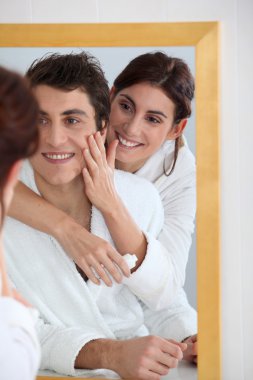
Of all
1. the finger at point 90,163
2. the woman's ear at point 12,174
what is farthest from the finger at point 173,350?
the woman's ear at point 12,174

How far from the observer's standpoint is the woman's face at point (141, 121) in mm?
1853

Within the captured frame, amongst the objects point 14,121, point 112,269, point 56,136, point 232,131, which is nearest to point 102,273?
point 112,269

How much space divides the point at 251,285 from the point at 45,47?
2.76 feet

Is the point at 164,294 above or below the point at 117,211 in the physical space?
below

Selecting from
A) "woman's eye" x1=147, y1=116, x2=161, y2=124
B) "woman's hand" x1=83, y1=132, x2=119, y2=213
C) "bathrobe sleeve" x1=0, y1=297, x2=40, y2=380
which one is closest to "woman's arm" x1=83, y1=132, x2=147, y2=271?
"woman's hand" x1=83, y1=132, x2=119, y2=213

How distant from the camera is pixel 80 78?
187cm

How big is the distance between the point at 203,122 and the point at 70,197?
40cm

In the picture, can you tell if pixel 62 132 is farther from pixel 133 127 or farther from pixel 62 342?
pixel 62 342

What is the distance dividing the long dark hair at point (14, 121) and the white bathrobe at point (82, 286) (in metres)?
0.75

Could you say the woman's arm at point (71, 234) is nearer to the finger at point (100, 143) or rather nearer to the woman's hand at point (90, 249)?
the woman's hand at point (90, 249)

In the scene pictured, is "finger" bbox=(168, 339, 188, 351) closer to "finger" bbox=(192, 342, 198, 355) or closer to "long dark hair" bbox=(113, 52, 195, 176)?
"finger" bbox=(192, 342, 198, 355)

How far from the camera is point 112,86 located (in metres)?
1.87

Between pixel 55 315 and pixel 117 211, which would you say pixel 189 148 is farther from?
pixel 55 315

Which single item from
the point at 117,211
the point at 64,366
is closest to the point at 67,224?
the point at 117,211
